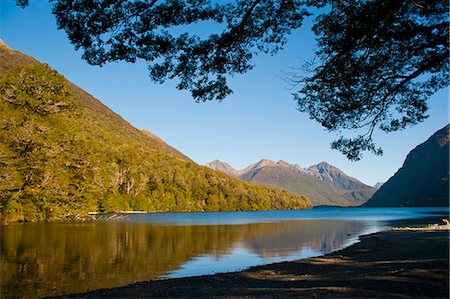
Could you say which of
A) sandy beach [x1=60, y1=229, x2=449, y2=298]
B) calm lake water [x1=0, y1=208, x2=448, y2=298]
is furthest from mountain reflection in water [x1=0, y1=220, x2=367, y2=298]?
sandy beach [x1=60, y1=229, x2=449, y2=298]

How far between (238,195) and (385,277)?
16087 centimetres

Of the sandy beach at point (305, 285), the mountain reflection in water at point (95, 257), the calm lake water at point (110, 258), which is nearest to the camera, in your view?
the sandy beach at point (305, 285)

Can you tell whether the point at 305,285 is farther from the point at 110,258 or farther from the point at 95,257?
the point at 95,257

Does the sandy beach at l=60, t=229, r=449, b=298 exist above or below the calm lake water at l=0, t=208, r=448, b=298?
above

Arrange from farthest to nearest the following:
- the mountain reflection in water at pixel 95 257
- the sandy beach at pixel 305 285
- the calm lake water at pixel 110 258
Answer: the calm lake water at pixel 110 258, the mountain reflection in water at pixel 95 257, the sandy beach at pixel 305 285

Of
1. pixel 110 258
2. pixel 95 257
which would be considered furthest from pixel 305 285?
pixel 95 257

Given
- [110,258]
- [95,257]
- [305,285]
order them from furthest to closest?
[95,257]
[110,258]
[305,285]

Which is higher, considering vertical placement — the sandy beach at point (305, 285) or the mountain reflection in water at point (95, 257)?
the sandy beach at point (305, 285)

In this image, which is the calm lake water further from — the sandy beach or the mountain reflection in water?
the sandy beach

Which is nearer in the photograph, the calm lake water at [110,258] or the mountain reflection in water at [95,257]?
the mountain reflection in water at [95,257]

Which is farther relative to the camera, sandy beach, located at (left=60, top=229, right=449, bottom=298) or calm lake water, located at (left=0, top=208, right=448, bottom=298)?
calm lake water, located at (left=0, top=208, right=448, bottom=298)

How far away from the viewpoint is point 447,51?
13.0 metres

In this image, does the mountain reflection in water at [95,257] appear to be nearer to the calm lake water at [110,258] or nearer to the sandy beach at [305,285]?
the calm lake water at [110,258]

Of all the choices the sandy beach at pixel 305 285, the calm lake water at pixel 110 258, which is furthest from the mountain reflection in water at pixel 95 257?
the sandy beach at pixel 305 285
